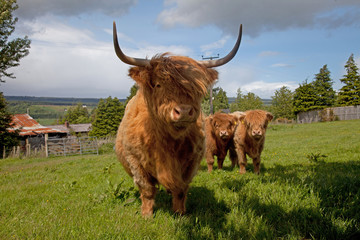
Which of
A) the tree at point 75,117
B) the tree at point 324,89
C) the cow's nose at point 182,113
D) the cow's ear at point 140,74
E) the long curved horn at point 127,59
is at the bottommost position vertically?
the tree at point 75,117

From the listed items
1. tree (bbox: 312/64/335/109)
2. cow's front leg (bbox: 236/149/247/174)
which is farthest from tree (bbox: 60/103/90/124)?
cow's front leg (bbox: 236/149/247/174)

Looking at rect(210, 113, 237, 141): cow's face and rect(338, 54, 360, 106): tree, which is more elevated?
rect(338, 54, 360, 106): tree

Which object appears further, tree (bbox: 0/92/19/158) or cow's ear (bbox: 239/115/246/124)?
tree (bbox: 0/92/19/158)

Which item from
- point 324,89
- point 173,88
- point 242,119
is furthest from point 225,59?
point 324,89

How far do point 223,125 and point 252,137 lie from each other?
1.16m

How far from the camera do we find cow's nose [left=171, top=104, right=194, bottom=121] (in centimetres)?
227

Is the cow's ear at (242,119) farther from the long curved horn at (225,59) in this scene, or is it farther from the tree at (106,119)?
the tree at (106,119)

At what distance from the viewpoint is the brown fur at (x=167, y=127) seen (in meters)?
2.51

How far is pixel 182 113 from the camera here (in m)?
2.26

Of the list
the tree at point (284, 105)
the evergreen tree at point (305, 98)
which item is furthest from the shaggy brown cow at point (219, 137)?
the tree at point (284, 105)

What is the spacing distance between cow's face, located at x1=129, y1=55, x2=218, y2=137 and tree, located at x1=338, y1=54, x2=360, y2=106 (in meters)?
43.9

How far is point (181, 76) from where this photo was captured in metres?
2.55

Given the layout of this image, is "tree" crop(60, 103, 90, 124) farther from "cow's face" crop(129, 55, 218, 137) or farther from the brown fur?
"cow's face" crop(129, 55, 218, 137)

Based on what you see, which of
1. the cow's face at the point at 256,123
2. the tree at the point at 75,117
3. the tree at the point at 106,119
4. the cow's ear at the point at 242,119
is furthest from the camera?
the tree at the point at 75,117
